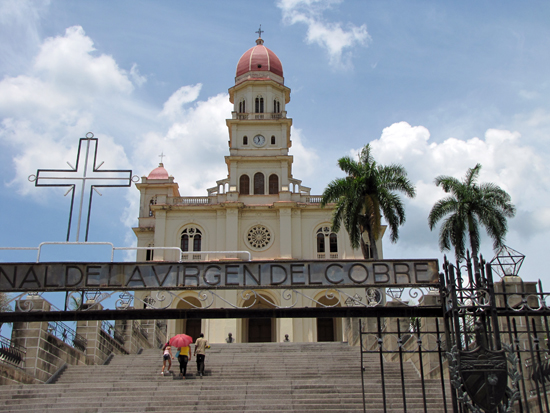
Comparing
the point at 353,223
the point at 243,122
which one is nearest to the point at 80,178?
the point at 353,223

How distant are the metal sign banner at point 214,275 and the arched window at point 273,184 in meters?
32.9

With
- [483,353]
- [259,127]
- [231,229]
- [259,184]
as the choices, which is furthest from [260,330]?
[483,353]

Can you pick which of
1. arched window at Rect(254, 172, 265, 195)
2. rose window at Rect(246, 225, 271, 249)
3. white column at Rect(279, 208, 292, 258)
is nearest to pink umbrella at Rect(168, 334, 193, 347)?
white column at Rect(279, 208, 292, 258)

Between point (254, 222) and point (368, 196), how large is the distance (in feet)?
53.2

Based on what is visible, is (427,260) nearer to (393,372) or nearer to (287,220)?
(393,372)

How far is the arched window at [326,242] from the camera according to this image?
40.7m

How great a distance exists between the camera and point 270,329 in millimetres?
40188

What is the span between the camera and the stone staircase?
1407 centimetres

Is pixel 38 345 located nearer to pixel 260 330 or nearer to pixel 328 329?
pixel 260 330

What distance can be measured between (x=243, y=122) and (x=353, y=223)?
20.4m

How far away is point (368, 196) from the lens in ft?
86.7

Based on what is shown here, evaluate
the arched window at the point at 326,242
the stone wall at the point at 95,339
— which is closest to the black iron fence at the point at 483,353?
the stone wall at the point at 95,339

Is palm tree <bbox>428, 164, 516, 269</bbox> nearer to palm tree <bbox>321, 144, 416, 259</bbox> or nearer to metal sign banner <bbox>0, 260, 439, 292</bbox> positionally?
palm tree <bbox>321, 144, 416, 259</bbox>

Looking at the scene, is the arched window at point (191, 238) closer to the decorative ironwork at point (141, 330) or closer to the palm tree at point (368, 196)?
the decorative ironwork at point (141, 330)
